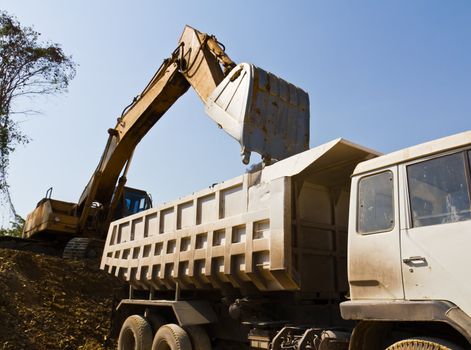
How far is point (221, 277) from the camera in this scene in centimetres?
528

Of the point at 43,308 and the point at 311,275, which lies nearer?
the point at 311,275

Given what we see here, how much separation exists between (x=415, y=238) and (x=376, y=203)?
511mm

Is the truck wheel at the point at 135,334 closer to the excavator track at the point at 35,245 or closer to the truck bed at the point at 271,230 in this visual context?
the truck bed at the point at 271,230

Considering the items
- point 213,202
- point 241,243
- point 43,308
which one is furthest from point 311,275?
point 43,308

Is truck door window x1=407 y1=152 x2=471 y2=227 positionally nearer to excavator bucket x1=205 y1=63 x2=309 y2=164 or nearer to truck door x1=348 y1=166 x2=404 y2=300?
truck door x1=348 y1=166 x2=404 y2=300

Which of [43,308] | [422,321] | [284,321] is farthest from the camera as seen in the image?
[43,308]

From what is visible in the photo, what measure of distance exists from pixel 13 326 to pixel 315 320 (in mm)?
5639

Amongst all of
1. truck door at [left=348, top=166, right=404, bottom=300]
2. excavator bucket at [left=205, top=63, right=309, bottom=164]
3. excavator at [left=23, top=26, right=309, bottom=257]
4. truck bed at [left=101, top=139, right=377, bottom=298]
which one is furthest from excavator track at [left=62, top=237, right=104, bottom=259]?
truck door at [left=348, top=166, right=404, bottom=300]

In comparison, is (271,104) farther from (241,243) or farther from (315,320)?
(315,320)

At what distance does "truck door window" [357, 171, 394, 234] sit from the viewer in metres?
3.59

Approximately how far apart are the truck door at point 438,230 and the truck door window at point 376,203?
0.15m

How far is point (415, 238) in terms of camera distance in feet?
10.8

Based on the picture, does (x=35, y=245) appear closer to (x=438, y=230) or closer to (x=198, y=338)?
(x=198, y=338)

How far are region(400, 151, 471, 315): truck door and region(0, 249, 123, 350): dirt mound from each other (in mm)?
5797
